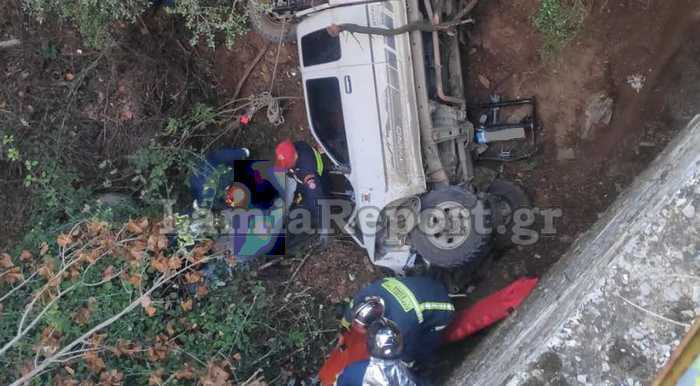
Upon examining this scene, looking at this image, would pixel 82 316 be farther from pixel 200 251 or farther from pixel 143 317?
pixel 200 251

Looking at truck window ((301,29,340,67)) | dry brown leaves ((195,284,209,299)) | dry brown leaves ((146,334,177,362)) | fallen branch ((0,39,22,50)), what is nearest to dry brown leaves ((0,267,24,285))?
dry brown leaves ((146,334,177,362))

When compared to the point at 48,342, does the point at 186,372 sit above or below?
below

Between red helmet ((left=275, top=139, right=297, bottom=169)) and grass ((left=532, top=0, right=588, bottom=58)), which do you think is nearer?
grass ((left=532, top=0, right=588, bottom=58))

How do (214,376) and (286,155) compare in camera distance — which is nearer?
(214,376)

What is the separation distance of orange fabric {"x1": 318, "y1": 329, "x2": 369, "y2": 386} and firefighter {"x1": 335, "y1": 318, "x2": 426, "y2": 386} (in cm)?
58

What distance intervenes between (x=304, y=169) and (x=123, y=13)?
2274 millimetres

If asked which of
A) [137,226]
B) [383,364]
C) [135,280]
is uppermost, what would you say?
[137,226]

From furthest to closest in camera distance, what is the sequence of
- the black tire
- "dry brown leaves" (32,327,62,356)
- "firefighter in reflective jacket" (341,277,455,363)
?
1. the black tire
2. "dry brown leaves" (32,327,62,356)
3. "firefighter in reflective jacket" (341,277,455,363)

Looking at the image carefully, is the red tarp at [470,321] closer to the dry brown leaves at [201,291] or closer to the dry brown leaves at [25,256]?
the dry brown leaves at [201,291]

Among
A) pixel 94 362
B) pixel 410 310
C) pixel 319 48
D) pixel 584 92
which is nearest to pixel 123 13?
pixel 319 48

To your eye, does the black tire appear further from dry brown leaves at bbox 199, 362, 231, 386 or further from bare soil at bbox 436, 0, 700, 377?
dry brown leaves at bbox 199, 362, 231, 386

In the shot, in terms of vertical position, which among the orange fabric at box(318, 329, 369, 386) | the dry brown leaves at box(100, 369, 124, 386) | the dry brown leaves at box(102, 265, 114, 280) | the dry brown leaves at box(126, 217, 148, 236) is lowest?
the orange fabric at box(318, 329, 369, 386)

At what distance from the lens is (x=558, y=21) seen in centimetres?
531

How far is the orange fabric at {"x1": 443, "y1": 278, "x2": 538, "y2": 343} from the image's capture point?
4750 mm
